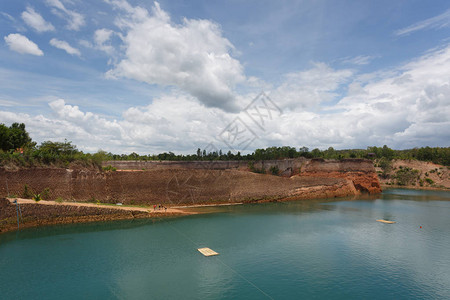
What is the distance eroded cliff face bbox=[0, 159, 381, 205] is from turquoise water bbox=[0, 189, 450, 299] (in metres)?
7.54

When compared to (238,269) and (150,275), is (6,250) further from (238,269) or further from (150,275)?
(238,269)

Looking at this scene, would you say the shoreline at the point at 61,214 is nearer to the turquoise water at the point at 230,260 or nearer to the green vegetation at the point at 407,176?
the turquoise water at the point at 230,260

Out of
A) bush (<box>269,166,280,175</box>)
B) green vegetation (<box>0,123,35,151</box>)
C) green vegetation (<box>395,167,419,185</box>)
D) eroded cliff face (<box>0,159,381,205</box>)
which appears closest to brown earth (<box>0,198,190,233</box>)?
eroded cliff face (<box>0,159,381,205</box>)

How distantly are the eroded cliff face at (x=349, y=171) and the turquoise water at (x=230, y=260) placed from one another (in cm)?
2488

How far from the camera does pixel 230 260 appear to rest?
57.7ft

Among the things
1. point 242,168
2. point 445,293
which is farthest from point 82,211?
point 242,168

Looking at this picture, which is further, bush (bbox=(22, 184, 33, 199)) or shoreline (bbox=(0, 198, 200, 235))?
bush (bbox=(22, 184, 33, 199))

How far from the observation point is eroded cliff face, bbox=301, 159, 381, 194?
54.4 m

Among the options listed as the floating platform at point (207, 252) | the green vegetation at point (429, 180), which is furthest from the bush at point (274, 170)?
the green vegetation at point (429, 180)

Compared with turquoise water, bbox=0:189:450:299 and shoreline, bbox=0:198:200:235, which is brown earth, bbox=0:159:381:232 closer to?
shoreline, bbox=0:198:200:235

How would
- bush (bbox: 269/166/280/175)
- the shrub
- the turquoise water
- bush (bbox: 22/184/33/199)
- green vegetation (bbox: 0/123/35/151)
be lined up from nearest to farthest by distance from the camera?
the turquoise water, bush (bbox: 22/184/33/199), the shrub, green vegetation (bbox: 0/123/35/151), bush (bbox: 269/166/280/175)

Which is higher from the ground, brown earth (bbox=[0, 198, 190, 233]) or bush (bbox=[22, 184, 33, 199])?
bush (bbox=[22, 184, 33, 199])

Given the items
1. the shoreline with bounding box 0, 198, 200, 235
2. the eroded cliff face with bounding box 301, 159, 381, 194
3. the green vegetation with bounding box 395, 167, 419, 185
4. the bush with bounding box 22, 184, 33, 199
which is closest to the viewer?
the shoreline with bounding box 0, 198, 200, 235

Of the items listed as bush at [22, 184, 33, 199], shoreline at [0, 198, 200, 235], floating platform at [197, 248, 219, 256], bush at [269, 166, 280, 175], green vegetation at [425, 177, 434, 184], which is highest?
bush at [269, 166, 280, 175]
